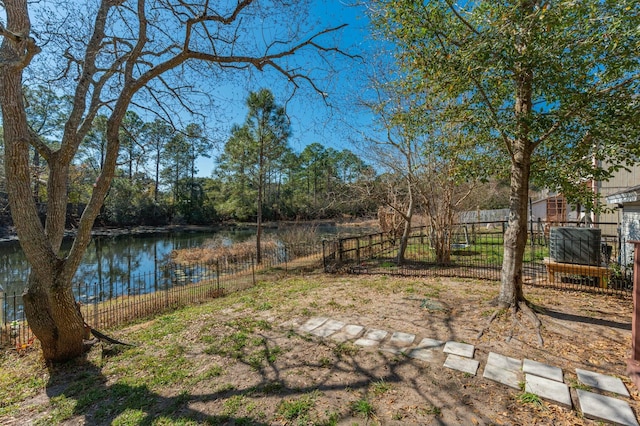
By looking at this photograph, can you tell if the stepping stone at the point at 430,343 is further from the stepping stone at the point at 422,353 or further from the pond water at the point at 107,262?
the pond water at the point at 107,262

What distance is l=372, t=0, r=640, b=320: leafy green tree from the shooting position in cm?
274

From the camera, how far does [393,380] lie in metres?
2.50

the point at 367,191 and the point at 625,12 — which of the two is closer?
the point at 625,12

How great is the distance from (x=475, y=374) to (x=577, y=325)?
209 cm

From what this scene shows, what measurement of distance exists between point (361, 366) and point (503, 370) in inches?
51.5

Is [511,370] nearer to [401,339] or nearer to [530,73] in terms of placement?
[401,339]

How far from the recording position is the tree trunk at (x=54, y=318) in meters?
3.08

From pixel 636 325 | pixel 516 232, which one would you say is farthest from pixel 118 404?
pixel 516 232

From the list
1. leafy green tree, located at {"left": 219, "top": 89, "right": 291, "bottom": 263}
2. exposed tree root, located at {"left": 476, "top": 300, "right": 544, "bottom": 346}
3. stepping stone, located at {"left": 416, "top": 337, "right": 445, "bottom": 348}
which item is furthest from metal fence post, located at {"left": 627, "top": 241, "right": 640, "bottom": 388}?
leafy green tree, located at {"left": 219, "top": 89, "right": 291, "bottom": 263}

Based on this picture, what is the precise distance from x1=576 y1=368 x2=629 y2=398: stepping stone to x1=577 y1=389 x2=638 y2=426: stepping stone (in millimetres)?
142

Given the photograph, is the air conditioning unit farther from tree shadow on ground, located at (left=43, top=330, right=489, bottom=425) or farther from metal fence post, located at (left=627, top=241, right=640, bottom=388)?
tree shadow on ground, located at (left=43, top=330, right=489, bottom=425)

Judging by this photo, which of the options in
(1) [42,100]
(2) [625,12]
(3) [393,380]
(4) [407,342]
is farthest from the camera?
(1) [42,100]

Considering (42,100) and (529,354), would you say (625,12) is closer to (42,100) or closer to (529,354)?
(529,354)

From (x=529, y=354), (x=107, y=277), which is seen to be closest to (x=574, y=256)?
(x=529, y=354)
